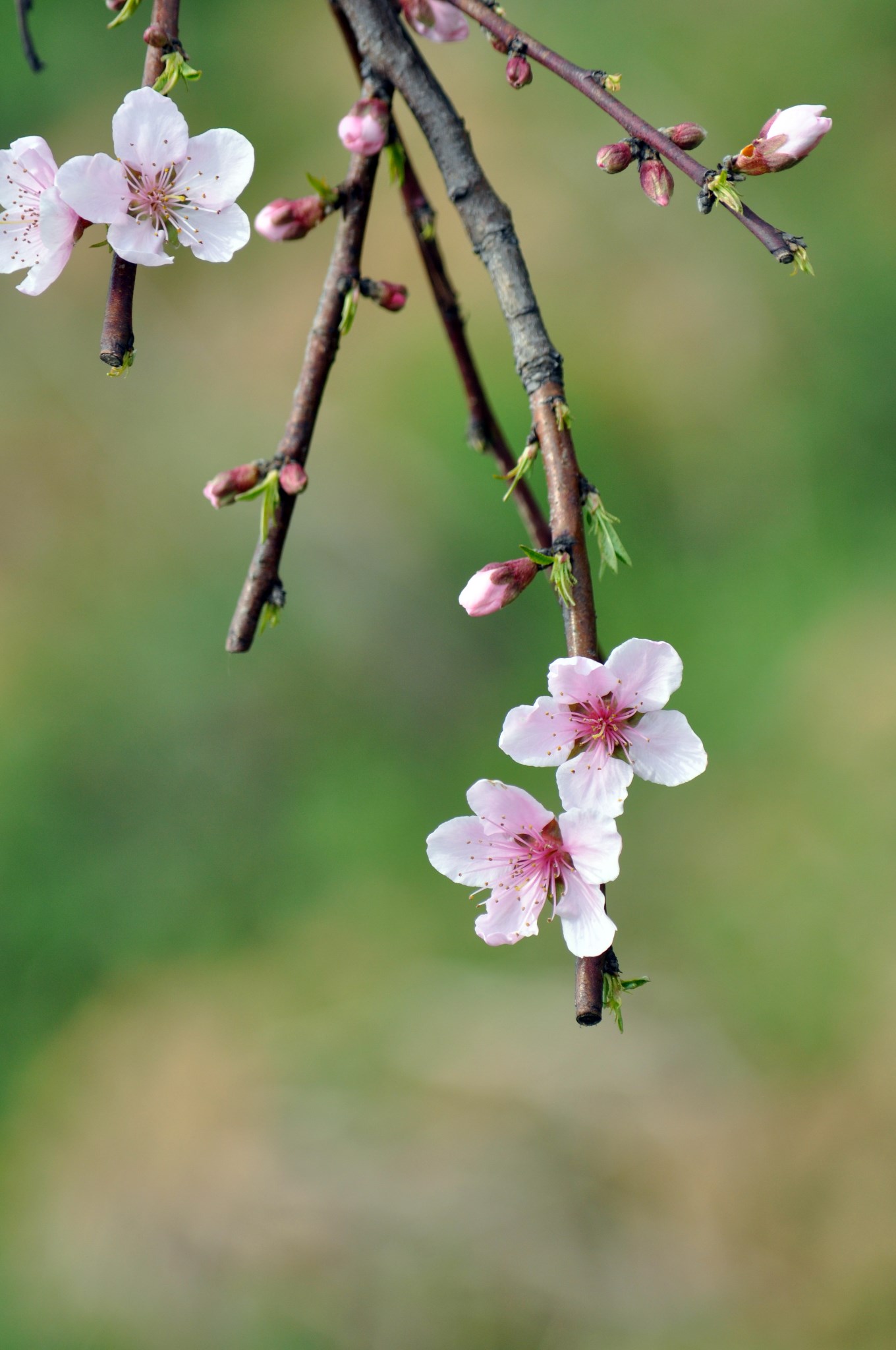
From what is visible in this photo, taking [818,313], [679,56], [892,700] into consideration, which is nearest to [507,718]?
[892,700]

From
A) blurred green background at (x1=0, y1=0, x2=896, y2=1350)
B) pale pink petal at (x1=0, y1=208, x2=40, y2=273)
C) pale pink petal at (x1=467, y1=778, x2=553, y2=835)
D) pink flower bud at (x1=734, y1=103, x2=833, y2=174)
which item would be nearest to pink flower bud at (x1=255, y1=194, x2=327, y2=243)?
pale pink petal at (x1=0, y1=208, x2=40, y2=273)

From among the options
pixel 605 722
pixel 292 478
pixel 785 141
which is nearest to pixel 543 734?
pixel 605 722

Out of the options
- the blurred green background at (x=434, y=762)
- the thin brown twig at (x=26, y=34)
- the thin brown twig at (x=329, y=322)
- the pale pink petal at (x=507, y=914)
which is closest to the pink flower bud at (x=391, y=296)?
the thin brown twig at (x=329, y=322)

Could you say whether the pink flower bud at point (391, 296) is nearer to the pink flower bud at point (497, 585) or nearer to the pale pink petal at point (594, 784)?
the pink flower bud at point (497, 585)

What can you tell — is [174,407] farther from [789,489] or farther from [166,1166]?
[166,1166]

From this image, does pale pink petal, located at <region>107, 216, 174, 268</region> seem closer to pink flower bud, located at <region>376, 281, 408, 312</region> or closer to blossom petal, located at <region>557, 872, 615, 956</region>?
pink flower bud, located at <region>376, 281, 408, 312</region>
